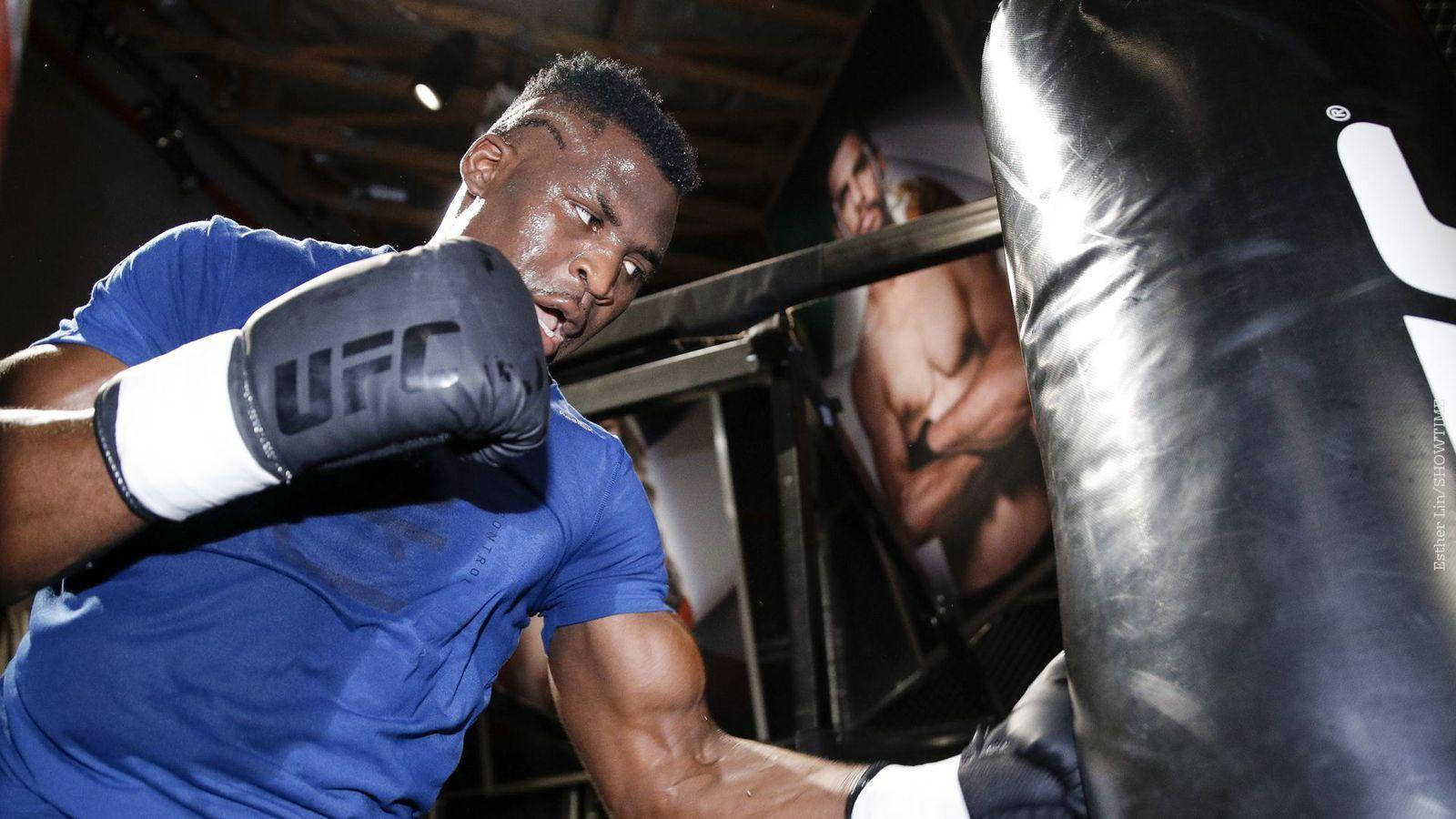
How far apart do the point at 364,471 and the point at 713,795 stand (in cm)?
67

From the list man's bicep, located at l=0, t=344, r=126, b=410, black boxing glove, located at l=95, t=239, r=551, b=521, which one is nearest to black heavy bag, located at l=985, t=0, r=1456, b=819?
black boxing glove, located at l=95, t=239, r=551, b=521

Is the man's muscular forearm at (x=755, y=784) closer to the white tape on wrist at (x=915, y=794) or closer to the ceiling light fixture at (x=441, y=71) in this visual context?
the white tape on wrist at (x=915, y=794)

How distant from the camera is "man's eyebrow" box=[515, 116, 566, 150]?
1.52 meters

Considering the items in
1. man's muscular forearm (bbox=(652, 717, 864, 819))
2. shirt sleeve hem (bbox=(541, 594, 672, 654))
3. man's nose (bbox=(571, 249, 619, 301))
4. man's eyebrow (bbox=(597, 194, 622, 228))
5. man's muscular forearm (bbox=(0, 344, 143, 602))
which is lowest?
man's muscular forearm (bbox=(652, 717, 864, 819))

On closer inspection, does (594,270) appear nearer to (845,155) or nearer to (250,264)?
(250,264)

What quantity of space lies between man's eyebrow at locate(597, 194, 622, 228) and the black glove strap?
87 centimetres

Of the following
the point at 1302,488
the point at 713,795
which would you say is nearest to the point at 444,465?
the point at 713,795

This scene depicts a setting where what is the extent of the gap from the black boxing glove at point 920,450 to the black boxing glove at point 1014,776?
3574 millimetres

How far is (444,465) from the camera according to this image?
1.24 metres

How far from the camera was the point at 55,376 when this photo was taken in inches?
40.0

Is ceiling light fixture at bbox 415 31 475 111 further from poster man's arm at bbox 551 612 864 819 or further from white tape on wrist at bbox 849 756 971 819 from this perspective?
white tape on wrist at bbox 849 756 971 819

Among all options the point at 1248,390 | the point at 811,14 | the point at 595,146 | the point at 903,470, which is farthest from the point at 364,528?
the point at 811,14

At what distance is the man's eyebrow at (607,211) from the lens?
146 cm

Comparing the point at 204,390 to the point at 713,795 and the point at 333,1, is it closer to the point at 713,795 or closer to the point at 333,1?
the point at 713,795
